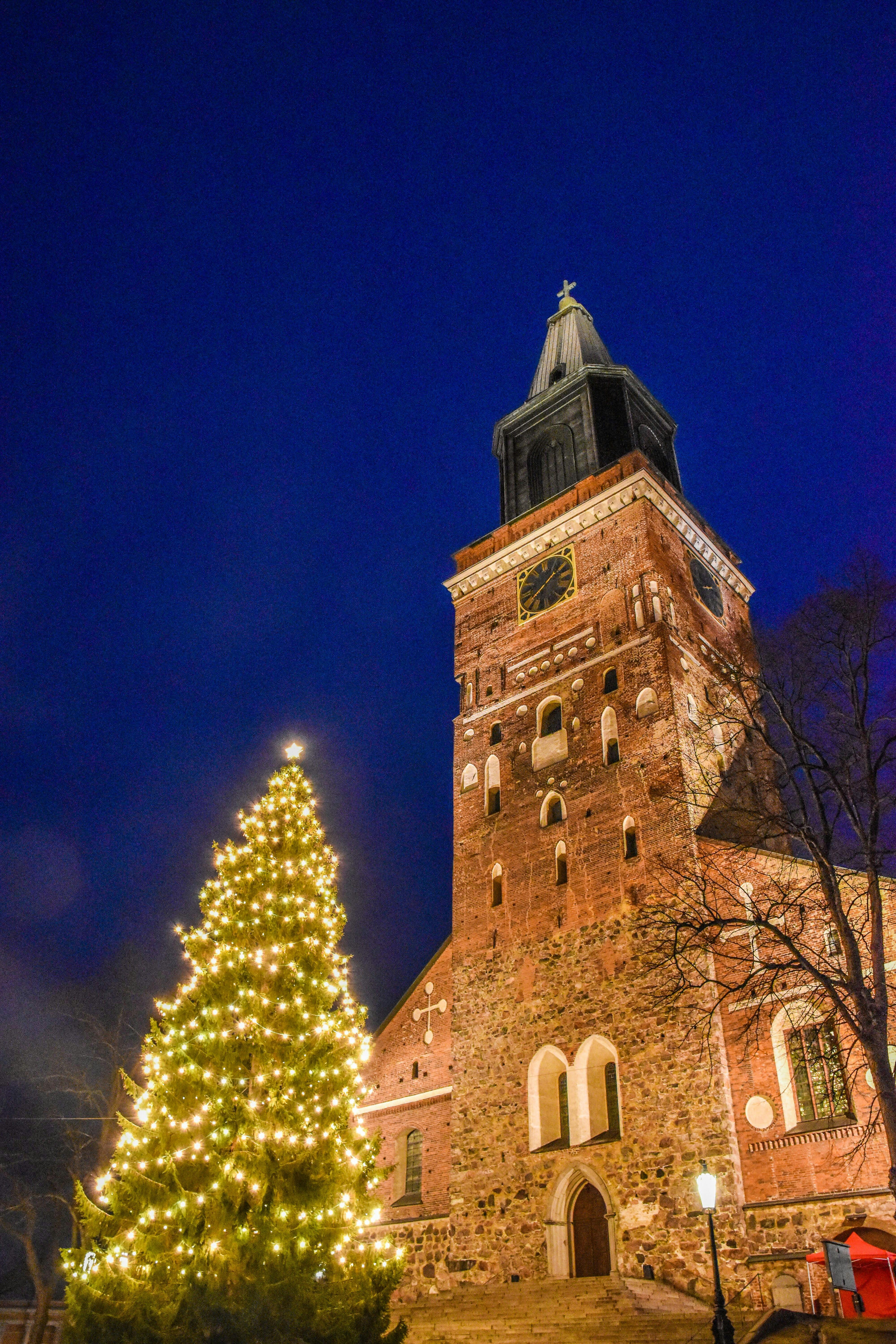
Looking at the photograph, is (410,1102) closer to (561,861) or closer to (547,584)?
(561,861)

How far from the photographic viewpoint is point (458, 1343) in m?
15.9

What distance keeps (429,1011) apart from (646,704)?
9506 mm

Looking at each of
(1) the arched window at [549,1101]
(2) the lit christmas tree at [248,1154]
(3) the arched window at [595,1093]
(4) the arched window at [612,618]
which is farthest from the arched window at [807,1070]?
(4) the arched window at [612,618]

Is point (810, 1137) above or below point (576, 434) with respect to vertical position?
below

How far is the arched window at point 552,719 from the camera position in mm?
24484

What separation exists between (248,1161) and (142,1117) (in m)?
1.62

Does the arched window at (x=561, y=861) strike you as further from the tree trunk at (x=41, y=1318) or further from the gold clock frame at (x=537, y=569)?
the tree trunk at (x=41, y=1318)

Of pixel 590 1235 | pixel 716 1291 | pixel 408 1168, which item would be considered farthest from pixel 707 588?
pixel 716 1291

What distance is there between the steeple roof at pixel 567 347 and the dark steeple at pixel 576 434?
41 cm

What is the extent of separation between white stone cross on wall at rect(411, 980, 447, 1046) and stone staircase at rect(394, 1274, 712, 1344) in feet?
20.2

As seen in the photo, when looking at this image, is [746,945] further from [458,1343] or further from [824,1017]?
[458,1343]

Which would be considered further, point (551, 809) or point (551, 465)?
point (551, 465)

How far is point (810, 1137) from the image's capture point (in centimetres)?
1642

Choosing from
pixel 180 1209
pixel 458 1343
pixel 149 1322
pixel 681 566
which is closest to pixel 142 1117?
pixel 180 1209
